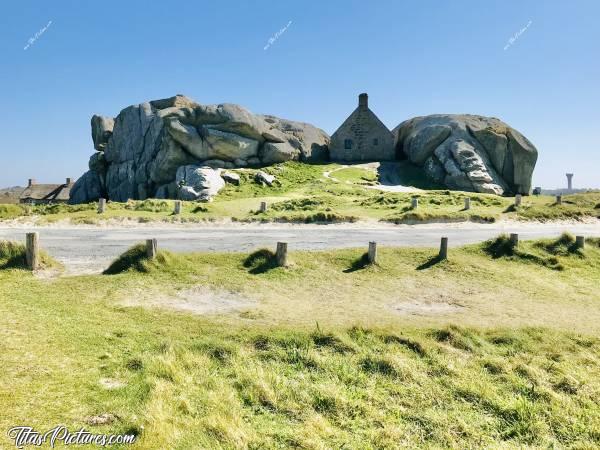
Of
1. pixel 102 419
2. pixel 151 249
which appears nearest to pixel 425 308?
pixel 151 249

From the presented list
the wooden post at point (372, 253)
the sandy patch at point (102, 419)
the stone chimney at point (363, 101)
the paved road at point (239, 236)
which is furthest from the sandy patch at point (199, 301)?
the stone chimney at point (363, 101)

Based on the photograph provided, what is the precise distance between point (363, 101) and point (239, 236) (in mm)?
39284

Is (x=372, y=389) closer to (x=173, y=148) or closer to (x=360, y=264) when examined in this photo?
(x=360, y=264)

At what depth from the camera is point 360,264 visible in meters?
15.8

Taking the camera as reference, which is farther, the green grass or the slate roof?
the slate roof

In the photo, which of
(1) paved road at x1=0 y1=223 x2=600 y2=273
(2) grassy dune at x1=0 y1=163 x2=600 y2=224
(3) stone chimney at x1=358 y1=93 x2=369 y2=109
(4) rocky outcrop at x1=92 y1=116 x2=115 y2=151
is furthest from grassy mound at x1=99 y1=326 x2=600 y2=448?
(4) rocky outcrop at x1=92 y1=116 x2=115 y2=151

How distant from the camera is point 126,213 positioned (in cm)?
2642

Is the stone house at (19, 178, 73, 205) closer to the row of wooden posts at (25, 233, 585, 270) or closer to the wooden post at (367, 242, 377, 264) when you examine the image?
the row of wooden posts at (25, 233, 585, 270)

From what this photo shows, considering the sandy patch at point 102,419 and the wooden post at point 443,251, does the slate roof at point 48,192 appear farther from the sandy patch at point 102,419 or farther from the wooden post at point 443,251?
the sandy patch at point 102,419

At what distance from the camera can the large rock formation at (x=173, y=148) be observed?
1731 inches

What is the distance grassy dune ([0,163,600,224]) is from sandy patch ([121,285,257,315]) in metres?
13.7

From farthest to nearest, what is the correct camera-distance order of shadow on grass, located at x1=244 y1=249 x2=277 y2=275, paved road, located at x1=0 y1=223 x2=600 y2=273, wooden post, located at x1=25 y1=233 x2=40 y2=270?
paved road, located at x1=0 y1=223 x2=600 y2=273 → shadow on grass, located at x1=244 y1=249 x2=277 y2=275 → wooden post, located at x1=25 y1=233 x2=40 y2=270

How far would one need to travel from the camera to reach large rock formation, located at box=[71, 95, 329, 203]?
144ft

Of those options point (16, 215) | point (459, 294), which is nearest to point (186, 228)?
point (16, 215)
